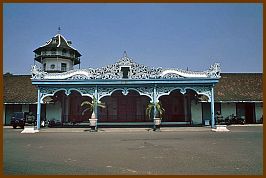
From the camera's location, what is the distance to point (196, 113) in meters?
26.9

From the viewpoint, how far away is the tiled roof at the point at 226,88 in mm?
27266

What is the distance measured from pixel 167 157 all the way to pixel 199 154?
1.27m

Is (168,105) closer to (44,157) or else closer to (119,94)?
(119,94)

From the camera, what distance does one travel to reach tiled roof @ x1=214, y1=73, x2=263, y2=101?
27175mm

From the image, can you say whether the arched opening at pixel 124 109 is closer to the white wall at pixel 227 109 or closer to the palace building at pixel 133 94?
the palace building at pixel 133 94

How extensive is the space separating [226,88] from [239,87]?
140 centimetres

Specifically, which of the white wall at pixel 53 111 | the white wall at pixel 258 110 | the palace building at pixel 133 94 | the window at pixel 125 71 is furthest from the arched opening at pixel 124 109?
the white wall at pixel 258 110

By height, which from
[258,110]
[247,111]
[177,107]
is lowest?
[247,111]

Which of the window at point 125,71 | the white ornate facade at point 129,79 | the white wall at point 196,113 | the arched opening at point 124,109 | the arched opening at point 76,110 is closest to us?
the white ornate facade at point 129,79

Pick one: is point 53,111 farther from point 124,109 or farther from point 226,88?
point 226,88

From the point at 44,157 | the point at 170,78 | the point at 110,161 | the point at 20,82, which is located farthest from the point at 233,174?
the point at 20,82

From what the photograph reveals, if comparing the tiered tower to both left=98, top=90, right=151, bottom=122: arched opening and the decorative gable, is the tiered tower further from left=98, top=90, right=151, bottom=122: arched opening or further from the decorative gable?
the decorative gable

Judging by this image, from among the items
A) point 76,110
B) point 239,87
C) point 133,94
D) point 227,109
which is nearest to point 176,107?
point 133,94

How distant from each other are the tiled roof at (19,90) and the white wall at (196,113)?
15152 mm
